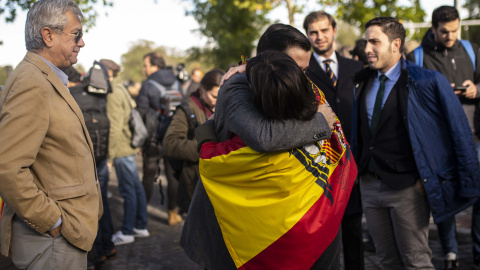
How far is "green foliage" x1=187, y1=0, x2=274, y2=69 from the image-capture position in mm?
26719

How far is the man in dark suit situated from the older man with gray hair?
8.09 ft

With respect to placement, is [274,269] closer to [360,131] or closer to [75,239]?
[75,239]

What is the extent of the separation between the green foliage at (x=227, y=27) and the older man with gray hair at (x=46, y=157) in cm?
2406

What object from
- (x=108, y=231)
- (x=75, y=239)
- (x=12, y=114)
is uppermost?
(x=12, y=114)

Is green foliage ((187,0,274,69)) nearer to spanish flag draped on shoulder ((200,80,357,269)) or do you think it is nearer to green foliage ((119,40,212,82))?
spanish flag draped on shoulder ((200,80,357,269))

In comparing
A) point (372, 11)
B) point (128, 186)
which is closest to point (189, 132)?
point (128, 186)

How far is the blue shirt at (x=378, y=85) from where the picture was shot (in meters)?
4.09

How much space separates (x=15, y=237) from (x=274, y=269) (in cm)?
134

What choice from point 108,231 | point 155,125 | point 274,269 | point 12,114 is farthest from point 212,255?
point 155,125

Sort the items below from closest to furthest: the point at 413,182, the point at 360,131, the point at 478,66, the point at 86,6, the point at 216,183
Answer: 1. the point at 216,183
2. the point at 413,182
3. the point at 360,131
4. the point at 478,66
5. the point at 86,6

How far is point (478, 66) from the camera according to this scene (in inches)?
215

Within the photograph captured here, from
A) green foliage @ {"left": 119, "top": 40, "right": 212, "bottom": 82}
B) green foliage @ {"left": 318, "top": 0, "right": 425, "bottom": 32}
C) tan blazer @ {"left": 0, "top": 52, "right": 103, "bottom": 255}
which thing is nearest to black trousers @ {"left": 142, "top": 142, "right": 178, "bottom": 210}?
→ tan blazer @ {"left": 0, "top": 52, "right": 103, "bottom": 255}

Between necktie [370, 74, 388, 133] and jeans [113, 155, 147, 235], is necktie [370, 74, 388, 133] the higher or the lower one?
the higher one

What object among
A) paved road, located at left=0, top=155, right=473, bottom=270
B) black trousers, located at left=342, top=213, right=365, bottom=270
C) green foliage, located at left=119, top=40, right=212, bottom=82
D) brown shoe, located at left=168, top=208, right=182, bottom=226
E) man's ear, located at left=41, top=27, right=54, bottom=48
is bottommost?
green foliage, located at left=119, top=40, right=212, bottom=82
